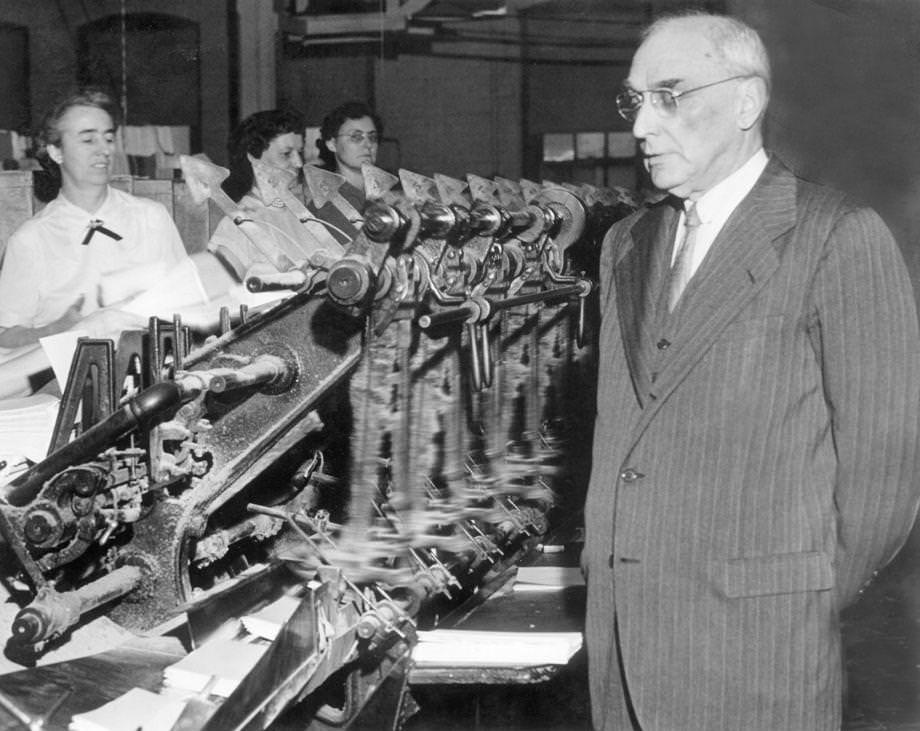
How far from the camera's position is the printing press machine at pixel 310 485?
2.15 meters

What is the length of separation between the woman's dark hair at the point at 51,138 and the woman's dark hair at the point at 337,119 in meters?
0.72

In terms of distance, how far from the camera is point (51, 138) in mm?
2873

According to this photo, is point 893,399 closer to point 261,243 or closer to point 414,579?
point 414,579

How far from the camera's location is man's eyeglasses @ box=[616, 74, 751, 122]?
1.87 m

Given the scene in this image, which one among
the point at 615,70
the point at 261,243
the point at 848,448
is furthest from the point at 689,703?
the point at 615,70

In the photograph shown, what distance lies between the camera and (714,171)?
187cm

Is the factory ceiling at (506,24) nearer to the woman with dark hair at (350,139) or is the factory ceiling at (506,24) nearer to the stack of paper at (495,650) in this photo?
the woman with dark hair at (350,139)

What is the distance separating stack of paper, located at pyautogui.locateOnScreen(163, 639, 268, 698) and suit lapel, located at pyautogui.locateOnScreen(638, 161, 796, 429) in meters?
0.88

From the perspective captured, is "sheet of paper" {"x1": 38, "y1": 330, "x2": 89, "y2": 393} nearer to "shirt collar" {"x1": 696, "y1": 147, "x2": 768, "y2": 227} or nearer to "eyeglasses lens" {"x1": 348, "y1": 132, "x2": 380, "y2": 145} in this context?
"eyeglasses lens" {"x1": 348, "y1": 132, "x2": 380, "y2": 145}

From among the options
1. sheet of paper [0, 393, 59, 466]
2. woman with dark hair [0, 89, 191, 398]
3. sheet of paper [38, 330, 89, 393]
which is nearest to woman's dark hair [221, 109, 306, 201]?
woman with dark hair [0, 89, 191, 398]

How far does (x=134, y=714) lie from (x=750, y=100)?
58.3 inches

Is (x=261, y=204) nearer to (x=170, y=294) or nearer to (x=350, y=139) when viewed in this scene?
(x=170, y=294)

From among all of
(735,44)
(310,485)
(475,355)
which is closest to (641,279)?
(735,44)

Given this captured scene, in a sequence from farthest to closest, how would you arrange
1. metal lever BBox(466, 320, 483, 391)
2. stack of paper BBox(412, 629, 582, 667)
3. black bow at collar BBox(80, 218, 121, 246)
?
black bow at collar BBox(80, 218, 121, 246), metal lever BBox(466, 320, 483, 391), stack of paper BBox(412, 629, 582, 667)
